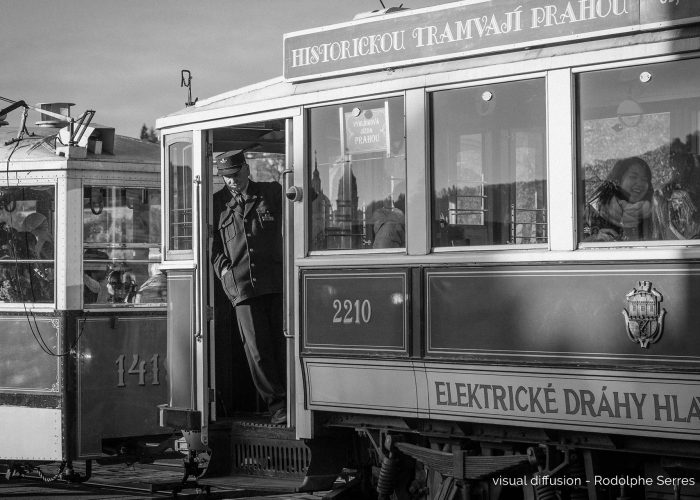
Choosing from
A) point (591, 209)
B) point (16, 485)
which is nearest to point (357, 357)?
point (591, 209)

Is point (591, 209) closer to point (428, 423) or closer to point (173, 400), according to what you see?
point (428, 423)

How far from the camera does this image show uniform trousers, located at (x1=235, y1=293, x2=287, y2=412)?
27.8 feet

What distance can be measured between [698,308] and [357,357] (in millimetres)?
2270

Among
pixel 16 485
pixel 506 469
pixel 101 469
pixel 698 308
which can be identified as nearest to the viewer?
pixel 698 308

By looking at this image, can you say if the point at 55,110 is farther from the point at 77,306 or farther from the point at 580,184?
the point at 580,184

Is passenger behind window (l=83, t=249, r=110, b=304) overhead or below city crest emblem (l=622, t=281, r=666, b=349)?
overhead

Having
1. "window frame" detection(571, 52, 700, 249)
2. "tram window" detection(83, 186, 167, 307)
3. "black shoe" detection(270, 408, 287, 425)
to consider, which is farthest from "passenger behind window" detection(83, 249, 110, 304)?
"window frame" detection(571, 52, 700, 249)

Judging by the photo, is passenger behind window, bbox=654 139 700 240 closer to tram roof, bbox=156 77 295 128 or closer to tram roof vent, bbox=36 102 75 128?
tram roof, bbox=156 77 295 128

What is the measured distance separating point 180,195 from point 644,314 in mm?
4065

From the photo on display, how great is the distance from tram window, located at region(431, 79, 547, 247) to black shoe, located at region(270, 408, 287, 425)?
2012 millimetres

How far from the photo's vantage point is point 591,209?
623cm

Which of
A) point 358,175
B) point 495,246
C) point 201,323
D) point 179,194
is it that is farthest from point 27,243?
point 495,246

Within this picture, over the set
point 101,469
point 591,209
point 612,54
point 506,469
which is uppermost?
point 612,54

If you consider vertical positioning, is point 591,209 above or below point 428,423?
above
